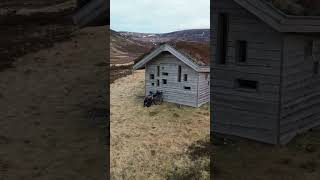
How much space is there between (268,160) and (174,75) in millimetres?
8376

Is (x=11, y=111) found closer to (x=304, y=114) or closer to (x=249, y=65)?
(x=249, y=65)

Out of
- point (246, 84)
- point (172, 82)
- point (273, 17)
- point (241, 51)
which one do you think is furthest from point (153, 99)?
point (246, 84)

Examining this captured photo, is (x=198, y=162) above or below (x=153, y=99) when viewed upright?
below

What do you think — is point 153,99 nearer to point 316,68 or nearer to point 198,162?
point 198,162

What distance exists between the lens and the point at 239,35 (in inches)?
463

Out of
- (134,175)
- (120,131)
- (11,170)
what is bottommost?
(11,170)

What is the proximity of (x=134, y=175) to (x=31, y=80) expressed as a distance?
64.1 feet

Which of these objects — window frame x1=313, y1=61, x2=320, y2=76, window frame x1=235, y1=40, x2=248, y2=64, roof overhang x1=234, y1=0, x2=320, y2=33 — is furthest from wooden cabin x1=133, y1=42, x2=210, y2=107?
window frame x1=313, y1=61, x2=320, y2=76

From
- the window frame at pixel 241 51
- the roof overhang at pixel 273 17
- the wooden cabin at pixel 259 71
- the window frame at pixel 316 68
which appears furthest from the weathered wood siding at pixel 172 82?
the window frame at pixel 316 68

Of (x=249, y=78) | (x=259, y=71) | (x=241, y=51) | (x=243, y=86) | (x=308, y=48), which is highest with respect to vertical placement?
(x=308, y=48)

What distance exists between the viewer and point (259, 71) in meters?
11.6

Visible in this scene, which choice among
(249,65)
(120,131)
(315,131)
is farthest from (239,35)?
(120,131)

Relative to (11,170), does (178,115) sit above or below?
above

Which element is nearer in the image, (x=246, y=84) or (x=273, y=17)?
(x=273, y=17)
